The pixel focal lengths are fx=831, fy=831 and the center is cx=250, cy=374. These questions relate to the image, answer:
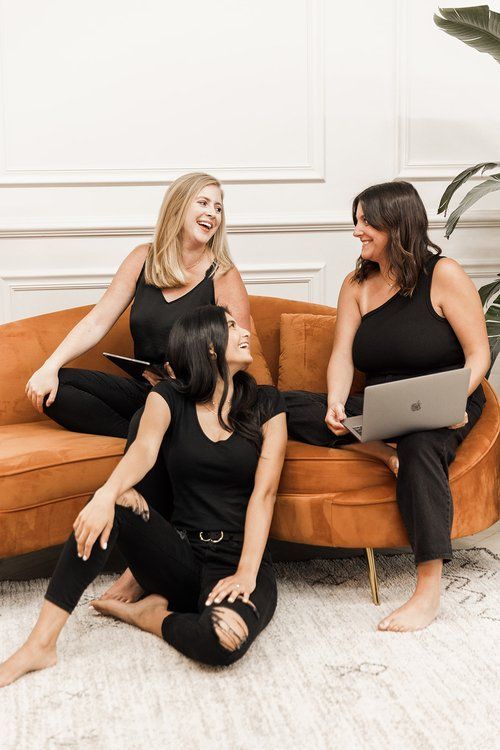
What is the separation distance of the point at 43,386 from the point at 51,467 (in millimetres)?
353

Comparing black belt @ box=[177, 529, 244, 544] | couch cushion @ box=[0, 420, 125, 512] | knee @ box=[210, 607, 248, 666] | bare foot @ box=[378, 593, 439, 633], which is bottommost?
bare foot @ box=[378, 593, 439, 633]

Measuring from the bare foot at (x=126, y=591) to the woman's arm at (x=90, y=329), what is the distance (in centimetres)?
67

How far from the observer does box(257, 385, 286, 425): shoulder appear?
2281 millimetres

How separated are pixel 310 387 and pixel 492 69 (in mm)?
1845

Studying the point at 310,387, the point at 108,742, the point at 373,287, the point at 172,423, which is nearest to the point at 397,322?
the point at 373,287

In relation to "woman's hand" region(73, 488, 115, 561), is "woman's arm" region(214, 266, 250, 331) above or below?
above

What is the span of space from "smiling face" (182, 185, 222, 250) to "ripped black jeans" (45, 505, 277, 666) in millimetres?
1147

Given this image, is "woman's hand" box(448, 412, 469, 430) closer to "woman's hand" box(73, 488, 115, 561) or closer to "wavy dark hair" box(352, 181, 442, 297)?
"wavy dark hair" box(352, 181, 442, 297)

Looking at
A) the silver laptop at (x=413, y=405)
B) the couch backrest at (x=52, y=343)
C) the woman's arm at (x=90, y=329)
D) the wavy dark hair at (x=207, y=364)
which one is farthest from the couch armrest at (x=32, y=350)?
the silver laptop at (x=413, y=405)

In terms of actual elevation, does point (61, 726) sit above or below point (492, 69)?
below

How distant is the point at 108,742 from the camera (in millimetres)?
1617

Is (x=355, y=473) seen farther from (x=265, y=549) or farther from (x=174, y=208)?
(x=174, y=208)

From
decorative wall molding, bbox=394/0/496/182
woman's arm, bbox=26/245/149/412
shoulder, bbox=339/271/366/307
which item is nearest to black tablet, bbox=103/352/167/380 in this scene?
woman's arm, bbox=26/245/149/412

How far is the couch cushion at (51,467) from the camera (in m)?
2.32
